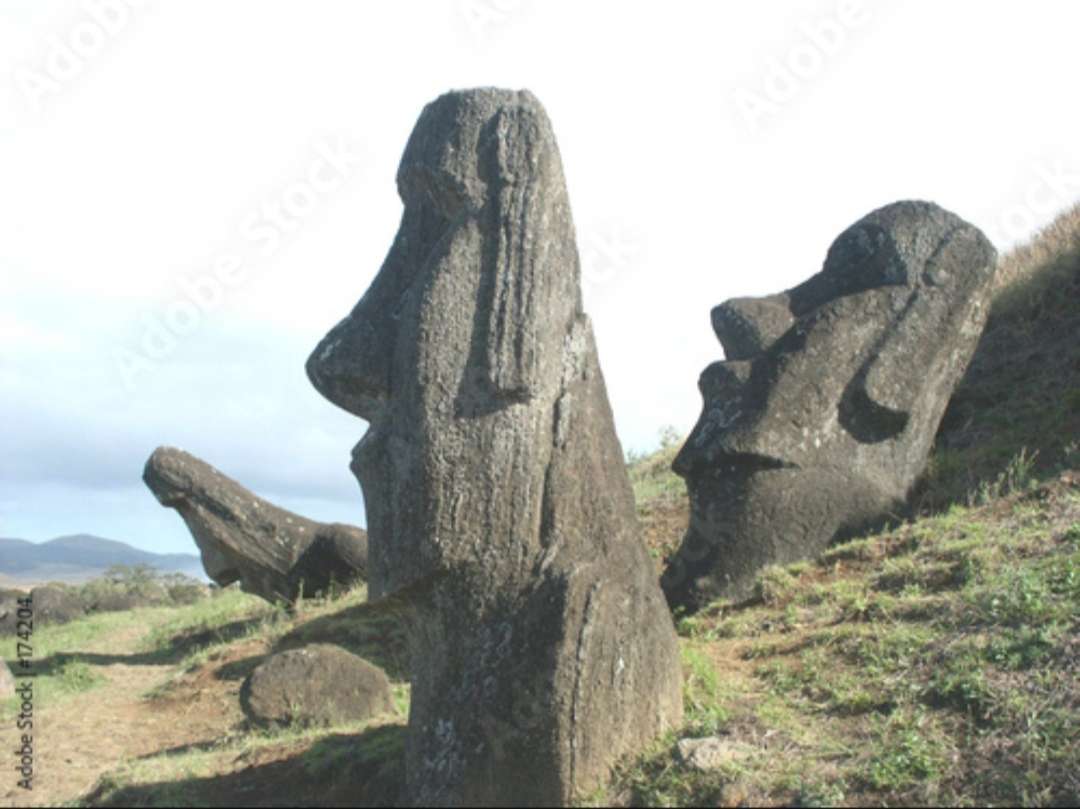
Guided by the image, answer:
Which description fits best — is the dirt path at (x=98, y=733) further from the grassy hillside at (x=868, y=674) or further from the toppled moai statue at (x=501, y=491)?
the toppled moai statue at (x=501, y=491)

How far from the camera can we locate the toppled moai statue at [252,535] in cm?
1303

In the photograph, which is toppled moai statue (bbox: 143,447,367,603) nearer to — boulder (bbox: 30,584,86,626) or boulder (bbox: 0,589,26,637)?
boulder (bbox: 0,589,26,637)

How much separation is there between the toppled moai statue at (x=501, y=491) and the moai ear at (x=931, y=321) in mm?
4777

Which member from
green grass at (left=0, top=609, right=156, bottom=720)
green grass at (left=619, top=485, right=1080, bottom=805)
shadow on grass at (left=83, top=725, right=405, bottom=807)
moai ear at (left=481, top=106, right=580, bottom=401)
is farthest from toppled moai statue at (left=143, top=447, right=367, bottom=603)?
moai ear at (left=481, top=106, right=580, bottom=401)

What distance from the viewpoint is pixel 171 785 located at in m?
5.97

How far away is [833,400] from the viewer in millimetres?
9836

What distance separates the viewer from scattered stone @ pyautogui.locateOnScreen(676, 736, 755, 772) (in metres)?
5.46

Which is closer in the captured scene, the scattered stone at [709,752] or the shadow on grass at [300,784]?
the scattered stone at [709,752]

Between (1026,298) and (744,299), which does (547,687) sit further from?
(1026,298)

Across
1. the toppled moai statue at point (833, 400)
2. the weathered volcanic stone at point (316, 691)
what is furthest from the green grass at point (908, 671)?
the weathered volcanic stone at point (316, 691)

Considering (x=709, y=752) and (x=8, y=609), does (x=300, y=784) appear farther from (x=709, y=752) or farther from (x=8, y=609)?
(x=8, y=609)

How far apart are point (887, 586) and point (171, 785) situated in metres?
4.82

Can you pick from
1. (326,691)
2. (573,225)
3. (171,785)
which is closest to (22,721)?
(326,691)

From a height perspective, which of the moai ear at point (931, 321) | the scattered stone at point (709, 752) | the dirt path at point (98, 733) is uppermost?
the moai ear at point (931, 321)
